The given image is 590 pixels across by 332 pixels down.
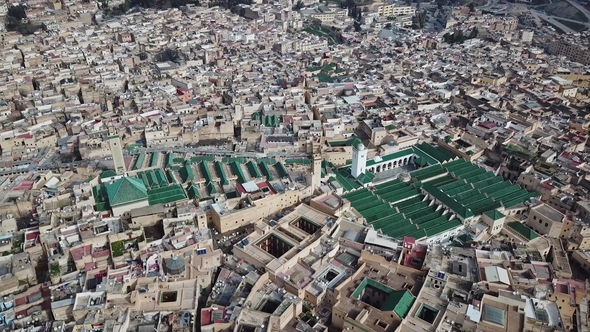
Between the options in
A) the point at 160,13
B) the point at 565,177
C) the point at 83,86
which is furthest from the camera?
the point at 160,13

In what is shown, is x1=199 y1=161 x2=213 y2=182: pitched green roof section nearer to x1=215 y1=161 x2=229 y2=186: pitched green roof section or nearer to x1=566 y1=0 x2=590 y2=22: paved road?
x1=215 y1=161 x2=229 y2=186: pitched green roof section

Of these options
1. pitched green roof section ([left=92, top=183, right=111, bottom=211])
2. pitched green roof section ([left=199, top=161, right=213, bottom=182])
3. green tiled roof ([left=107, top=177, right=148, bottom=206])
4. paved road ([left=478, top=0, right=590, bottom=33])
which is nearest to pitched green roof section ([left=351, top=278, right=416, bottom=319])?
pitched green roof section ([left=199, top=161, right=213, bottom=182])

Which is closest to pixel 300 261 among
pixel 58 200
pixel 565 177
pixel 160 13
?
pixel 58 200

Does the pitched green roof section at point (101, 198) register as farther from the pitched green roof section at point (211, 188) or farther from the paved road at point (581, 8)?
the paved road at point (581, 8)

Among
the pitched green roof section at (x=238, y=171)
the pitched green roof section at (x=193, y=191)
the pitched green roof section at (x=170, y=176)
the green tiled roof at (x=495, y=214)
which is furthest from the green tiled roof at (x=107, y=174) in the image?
the green tiled roof at (x=495, y=214)

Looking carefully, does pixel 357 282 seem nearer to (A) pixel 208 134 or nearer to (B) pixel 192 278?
(B) pixel 192 278

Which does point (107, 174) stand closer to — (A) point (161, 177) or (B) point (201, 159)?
(A) point (161, 177)
